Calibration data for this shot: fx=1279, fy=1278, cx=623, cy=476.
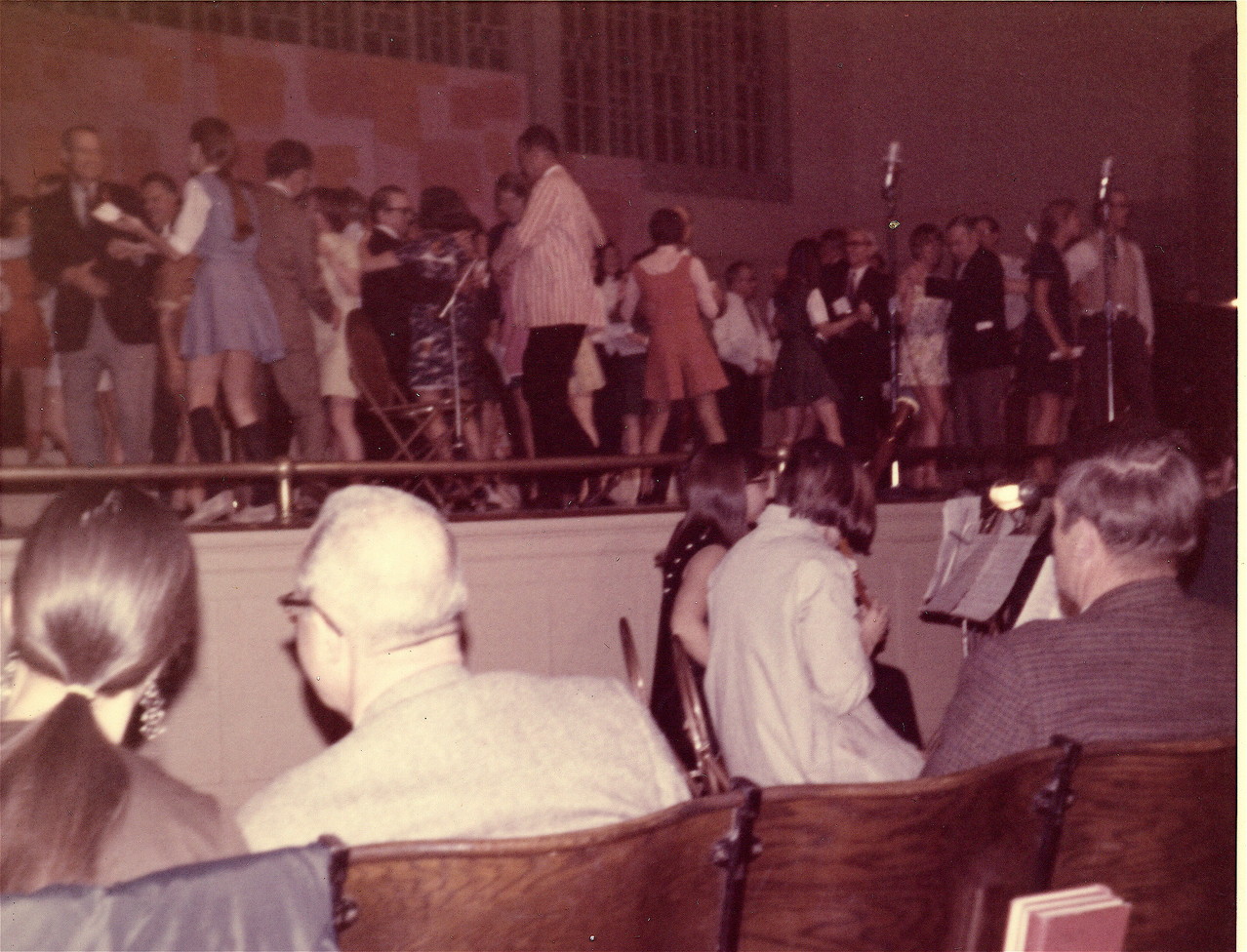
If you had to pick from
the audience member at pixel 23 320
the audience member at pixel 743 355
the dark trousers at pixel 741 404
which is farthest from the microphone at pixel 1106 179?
the audience member at pixel 23 320

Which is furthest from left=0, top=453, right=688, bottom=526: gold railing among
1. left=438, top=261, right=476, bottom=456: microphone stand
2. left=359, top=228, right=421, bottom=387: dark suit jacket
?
left=359, top=228, right=421, bottom=387: dark suit jacket

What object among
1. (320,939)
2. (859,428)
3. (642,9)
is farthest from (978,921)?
(642,9)

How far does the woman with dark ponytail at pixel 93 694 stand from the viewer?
1372 millimetres

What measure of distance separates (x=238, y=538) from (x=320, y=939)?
3.67m

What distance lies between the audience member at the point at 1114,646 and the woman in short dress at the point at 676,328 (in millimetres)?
4997

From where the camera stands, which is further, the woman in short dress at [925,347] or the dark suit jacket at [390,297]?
the woman in short dress at [925,347]

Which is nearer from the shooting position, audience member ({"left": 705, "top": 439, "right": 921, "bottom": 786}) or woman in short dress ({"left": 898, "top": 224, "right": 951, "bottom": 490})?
audience member ({"left": 705, "top": 439, "right": 921, "bottom": 786})

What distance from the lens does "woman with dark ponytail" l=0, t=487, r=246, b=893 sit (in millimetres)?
1372

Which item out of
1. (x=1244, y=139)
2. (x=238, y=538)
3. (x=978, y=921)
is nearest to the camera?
(x=978, y=921)

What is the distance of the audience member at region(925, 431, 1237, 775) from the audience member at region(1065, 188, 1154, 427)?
6.56 metres

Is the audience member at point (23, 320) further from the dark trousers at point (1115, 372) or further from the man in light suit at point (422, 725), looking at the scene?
the dark trousers at point (1115, 372)

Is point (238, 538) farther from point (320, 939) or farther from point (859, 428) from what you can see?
point (859, 428)

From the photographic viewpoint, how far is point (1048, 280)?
28.1ft

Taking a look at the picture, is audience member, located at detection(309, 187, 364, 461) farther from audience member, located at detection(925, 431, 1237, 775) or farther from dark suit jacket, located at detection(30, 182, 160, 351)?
audience member, located at detection(925, 431, 1237, 775)
